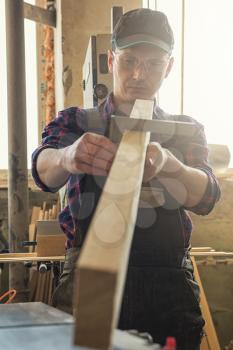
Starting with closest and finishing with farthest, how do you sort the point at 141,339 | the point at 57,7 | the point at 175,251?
the point at 141,339 < the point at 175,251 < the point at 57,7

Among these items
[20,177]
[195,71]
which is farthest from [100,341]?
[195,71]

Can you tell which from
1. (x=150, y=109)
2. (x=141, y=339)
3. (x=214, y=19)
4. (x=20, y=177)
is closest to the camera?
(x=141, y=339)

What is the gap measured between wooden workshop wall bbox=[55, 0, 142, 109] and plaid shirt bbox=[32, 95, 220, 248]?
1.67 meters

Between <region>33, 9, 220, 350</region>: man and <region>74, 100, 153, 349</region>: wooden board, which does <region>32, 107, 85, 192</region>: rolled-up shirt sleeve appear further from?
<region>74, 100, 153, 349</region>: wooden board

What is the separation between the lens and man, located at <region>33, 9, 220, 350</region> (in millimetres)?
1089

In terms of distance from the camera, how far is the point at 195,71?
2803mm

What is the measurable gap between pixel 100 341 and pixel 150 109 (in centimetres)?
56

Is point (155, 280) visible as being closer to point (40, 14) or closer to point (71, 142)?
point (71, 142)

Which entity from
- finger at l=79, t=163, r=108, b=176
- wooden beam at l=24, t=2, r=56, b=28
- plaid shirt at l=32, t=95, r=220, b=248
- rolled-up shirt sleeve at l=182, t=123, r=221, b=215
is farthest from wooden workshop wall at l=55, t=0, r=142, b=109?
finger at l=79, t=163, r=108, b=176

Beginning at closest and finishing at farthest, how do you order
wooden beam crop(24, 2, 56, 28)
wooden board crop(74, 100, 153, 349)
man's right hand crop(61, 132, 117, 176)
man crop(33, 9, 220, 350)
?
wooden board crop(74, 100, 153, 349) < man's right hand crop(61, 132, 117, 176) < man crop(33, 9, 220, 350) < wooden beam crop(24, 2, 56, 28)

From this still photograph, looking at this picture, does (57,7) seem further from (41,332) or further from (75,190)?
(41,332)

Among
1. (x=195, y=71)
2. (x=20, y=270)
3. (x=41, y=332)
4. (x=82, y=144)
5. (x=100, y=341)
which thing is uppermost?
(x=195, y=71)

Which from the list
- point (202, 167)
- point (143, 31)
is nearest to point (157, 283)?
point (202, 167)

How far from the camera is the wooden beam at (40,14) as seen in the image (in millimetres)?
2992
